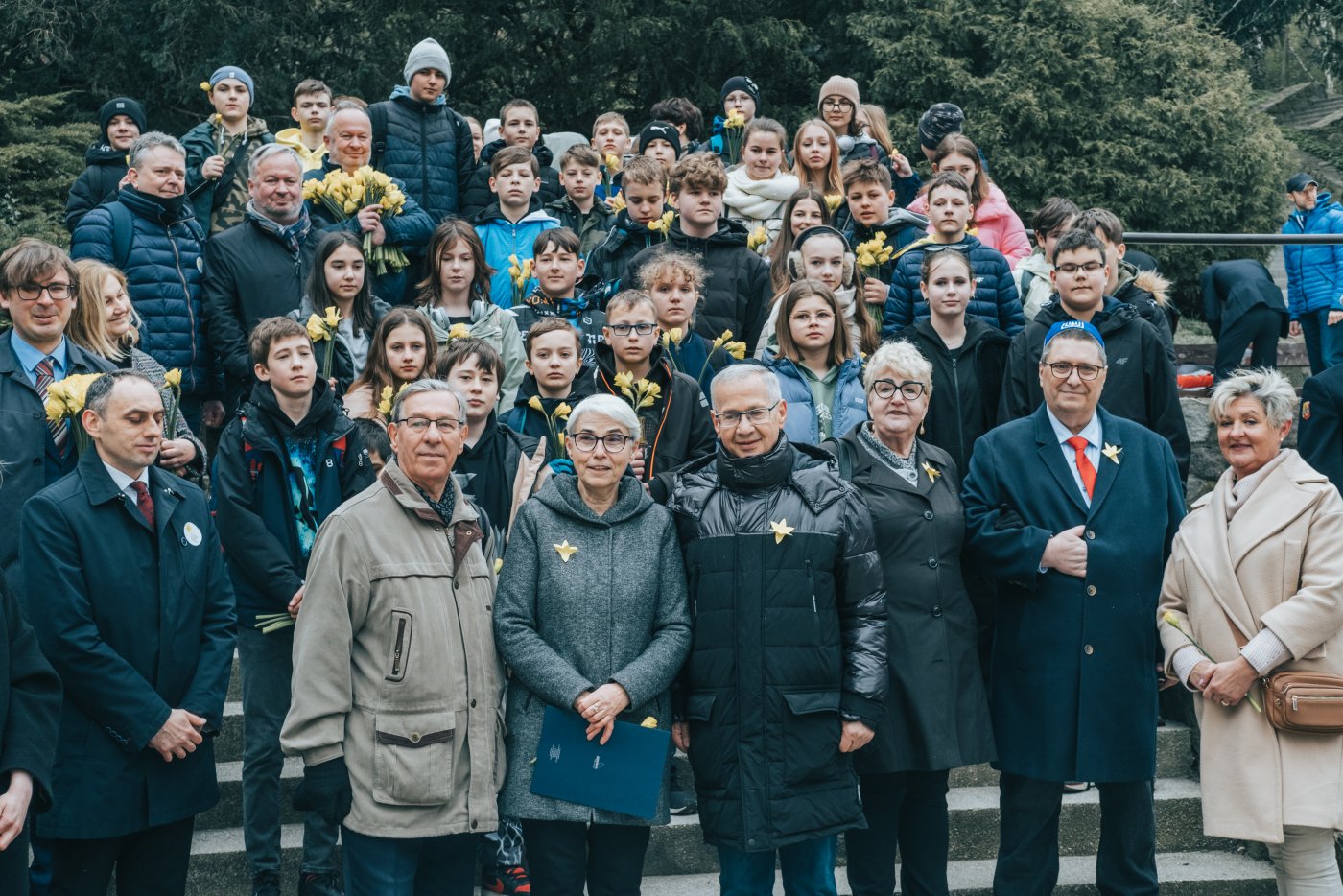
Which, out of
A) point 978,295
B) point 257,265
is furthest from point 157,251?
point 978,295

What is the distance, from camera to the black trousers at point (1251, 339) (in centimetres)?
1030

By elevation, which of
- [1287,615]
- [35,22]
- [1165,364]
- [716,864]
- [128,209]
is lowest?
[716,864]

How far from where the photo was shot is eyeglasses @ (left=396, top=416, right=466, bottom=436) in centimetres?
448

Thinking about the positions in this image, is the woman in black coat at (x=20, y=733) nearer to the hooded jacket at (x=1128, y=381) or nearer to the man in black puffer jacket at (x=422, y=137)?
the hooded jacket at (x=1128, y=381)

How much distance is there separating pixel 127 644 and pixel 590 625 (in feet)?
4.83

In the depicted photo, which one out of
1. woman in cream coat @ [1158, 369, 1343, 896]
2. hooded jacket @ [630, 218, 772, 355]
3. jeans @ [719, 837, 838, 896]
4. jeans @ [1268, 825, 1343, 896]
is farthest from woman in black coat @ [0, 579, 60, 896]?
hooded jacket @ [630, 218, 772, 355]

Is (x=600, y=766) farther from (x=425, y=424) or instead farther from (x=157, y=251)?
(x=157, y=251)

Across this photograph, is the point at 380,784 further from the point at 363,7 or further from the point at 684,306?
the point at 363,7

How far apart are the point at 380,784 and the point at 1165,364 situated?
379 cm

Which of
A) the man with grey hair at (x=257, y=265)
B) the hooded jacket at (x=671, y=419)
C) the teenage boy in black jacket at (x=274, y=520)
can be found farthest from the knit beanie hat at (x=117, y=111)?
the hooded jacket at (x=671, y=419)

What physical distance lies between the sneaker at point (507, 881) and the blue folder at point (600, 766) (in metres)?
1.03

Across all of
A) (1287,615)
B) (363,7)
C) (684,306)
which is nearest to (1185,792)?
(1287,615)

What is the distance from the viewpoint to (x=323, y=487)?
17.5 ft

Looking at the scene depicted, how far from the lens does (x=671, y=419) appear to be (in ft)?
19.5
